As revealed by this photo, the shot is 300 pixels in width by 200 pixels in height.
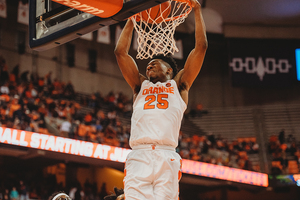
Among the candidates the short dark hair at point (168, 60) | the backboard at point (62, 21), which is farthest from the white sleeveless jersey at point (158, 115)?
the backboard at point (62, 21)

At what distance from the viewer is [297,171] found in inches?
558

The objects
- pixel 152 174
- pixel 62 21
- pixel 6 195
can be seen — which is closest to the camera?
pixel 152 174

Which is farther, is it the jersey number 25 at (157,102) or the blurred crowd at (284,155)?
the blurred crowd at (284,155)

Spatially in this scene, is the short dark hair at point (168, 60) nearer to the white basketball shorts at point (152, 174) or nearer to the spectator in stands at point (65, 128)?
the white basketball shorts at point (152, 174)

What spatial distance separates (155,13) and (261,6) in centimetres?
1408

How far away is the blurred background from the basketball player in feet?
21.7

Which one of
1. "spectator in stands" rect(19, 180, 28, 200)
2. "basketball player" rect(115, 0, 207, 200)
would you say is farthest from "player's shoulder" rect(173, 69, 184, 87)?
"spectator in stands" rect(19, 180, 28, 200)

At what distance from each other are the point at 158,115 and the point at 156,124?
81 millimetres

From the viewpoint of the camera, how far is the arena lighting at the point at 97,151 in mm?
9516

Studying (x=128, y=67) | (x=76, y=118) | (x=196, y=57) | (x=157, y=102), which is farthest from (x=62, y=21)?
(x=76, y=118)

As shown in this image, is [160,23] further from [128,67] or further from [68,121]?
[68,121]

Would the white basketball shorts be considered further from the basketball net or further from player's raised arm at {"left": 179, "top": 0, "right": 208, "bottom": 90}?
the basketball net

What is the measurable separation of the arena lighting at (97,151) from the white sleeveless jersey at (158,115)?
22.0 feet

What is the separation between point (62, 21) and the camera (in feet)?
11.6
